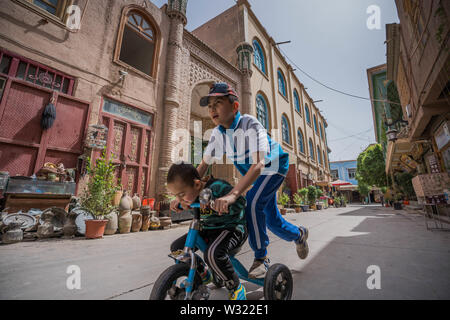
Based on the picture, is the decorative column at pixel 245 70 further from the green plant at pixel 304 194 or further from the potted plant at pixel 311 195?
the potted plant at pixel 311 195

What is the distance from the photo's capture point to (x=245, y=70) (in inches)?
484

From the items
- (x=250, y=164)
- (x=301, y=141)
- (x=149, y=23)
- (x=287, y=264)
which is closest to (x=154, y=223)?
(x=287, y=264)

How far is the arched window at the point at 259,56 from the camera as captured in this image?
14922mm

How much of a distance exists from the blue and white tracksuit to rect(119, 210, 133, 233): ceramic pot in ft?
12.8

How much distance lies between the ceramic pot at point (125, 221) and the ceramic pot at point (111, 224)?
0.16 meters

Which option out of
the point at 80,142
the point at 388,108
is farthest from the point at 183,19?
the point at 388,108

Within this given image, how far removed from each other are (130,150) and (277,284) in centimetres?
640

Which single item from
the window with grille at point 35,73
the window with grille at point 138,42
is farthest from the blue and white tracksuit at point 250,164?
the window with grille at point 138,42

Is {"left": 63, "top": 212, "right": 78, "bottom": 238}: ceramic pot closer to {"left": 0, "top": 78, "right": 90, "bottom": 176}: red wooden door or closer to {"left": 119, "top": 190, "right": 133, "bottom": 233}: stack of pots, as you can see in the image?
{"left": 119, "top": 190, "right": 133, "bottom": 233}: stack of pots

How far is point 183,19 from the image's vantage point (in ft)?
27.8
